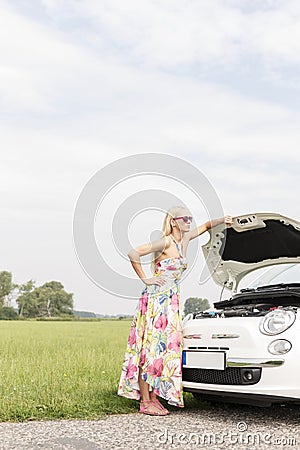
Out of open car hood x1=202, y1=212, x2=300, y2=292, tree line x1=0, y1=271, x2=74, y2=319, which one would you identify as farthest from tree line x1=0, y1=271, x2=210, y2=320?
open car hood x1=202, y1=212, x2=300, y2=292

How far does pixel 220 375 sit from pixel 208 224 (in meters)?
1.65

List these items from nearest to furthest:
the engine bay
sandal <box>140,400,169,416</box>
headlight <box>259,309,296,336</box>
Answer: headlight <box>259,309,296,336</box> → the engine bay → sandal <box>140,400,169,416</box>

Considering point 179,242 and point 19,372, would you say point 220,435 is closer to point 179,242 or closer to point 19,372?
point 179,242

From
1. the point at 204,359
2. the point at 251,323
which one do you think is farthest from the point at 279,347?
the point at 204,359

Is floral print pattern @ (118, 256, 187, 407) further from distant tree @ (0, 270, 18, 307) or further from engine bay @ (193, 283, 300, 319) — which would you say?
distant tree @ (0, 270, 18, 307)

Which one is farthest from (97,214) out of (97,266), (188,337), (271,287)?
(271,287)

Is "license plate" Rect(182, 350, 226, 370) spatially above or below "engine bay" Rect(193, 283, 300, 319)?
below

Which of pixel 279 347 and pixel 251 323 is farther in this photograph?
pixel 251 323

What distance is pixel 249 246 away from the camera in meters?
6.64

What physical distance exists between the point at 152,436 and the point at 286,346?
1.31 m

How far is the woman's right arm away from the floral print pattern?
0.23 feet

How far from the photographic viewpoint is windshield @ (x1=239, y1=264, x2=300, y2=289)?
6.30 metres

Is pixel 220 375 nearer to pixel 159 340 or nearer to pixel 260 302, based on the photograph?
pixel 159 340
